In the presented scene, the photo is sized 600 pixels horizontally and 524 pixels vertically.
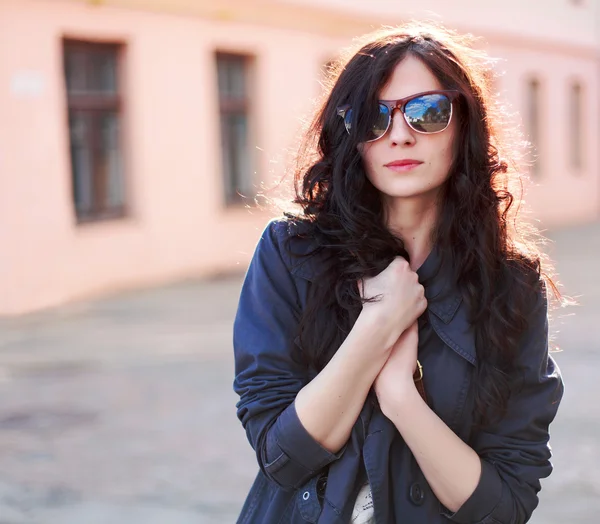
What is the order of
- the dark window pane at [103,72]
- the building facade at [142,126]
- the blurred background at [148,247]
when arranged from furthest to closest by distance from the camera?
the dark window pane at [103,72]
the building facade at [142,126]
the blurred background at [148,247]

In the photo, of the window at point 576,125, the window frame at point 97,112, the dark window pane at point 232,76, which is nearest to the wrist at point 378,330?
the window frame at point 97,112

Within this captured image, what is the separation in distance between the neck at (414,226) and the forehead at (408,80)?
220 millimetres

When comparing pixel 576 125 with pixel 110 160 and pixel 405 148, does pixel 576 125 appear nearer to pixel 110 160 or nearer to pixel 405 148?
pixel 110 160

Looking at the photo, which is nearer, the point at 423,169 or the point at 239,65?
the point at 423,169

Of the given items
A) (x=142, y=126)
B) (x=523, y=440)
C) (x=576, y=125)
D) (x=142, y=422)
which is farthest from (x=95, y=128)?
(x=576, y=125)

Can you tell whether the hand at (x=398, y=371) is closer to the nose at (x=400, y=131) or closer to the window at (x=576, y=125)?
the nose at (x=400, y=131)

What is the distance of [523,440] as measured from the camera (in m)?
1.98

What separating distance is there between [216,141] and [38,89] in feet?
10.2

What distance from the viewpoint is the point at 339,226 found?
2053mm

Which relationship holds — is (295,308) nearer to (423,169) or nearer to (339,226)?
(339,226)

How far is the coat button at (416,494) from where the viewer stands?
193 cm

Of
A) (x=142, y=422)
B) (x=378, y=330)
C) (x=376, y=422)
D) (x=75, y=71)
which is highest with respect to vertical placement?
(x=75, y=71)

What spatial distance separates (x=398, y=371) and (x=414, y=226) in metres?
0.34

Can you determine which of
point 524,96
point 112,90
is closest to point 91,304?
point 112,90
